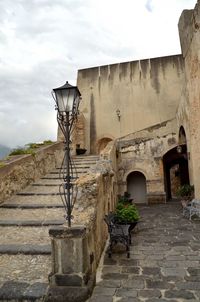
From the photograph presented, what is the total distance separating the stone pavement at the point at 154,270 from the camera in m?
3.82

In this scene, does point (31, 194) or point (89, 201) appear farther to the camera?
point (31, 194)

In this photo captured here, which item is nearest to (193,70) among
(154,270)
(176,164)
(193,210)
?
(193,210)

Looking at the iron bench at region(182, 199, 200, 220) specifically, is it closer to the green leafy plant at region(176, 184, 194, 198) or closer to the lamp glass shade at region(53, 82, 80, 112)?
the green leafy plant at region(176, 184, 194, 198)

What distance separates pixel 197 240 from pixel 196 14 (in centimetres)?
734

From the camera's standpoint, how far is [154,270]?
4730mm

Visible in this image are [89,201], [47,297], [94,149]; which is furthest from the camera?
[94,149]

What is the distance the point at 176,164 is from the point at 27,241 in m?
18.0

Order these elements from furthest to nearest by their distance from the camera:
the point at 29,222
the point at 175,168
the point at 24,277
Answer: the point at 175,168 < the point at 29,222 < the point at 24,277

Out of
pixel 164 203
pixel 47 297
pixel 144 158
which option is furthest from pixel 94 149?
pixel 47 297

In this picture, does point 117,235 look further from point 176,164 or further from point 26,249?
point 176,164

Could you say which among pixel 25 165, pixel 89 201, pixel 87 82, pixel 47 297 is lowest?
pixel 47 297

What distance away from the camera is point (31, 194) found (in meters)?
7.57

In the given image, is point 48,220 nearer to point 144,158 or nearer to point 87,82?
point 144,158

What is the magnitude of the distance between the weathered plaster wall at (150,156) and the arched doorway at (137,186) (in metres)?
0.94
